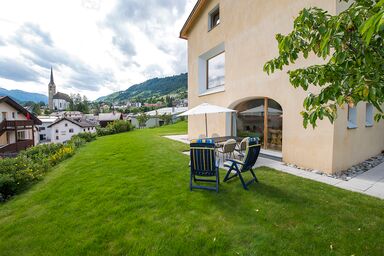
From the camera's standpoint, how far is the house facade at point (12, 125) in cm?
2136

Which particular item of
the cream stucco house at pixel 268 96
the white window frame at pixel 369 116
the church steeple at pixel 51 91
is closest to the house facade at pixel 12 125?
the cream stucco house at pixel 268 96

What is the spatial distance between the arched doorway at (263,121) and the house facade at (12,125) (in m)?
26.6

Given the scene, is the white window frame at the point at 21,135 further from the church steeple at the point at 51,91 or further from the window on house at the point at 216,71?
the church steeple at the point at 51,91

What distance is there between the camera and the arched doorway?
785 centimetres

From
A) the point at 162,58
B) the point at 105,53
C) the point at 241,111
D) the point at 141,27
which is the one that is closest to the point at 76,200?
the point at 241,111

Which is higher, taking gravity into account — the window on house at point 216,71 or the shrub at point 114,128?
the window on house at point 216,71

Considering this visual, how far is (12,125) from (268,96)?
29.2 m

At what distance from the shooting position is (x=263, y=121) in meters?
8.45

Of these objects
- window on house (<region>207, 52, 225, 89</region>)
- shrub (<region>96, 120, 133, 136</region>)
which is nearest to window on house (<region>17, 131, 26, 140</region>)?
shrub (<region>96, 120, 133, 136</region>)

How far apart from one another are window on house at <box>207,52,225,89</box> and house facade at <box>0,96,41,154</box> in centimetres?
2402

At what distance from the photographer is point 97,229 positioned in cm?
304

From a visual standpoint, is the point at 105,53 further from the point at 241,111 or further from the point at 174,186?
the point at 174,186

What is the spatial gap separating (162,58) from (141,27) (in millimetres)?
8140

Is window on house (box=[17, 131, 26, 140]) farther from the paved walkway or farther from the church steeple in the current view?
the church steeple
